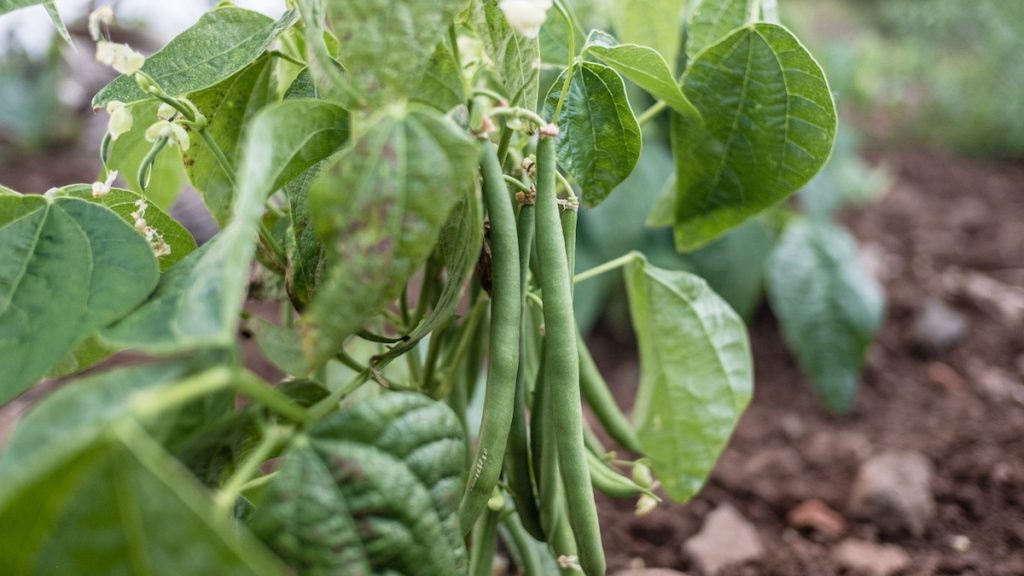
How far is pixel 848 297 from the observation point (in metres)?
1.63

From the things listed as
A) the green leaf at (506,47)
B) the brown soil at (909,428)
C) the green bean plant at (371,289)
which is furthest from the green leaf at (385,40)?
the brown soil at (909,428)

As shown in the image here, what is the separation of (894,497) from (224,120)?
934 millimetres

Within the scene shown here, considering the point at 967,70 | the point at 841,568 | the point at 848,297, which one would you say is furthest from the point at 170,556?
the point at 967,70

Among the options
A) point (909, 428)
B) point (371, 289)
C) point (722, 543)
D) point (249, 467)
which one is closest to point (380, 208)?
point (371, 289)

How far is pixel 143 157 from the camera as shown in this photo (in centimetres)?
86

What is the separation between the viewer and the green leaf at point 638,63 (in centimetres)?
65

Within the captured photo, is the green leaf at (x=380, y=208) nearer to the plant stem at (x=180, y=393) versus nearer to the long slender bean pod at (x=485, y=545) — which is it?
the plant stem at (x=180, y=393)

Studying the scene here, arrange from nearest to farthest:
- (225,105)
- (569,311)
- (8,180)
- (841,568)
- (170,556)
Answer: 1. (170,556)
2. (569,311)
3. (225,105)
4. (841,568)
5. (8,180)

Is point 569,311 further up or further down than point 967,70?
further up

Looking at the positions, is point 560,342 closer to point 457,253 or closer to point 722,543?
point 457,253

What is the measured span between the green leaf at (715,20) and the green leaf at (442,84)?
0.31 metres

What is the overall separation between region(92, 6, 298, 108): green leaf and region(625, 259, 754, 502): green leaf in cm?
40

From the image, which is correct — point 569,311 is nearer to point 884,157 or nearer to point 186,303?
point 186,303

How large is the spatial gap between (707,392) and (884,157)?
8.66 feet
